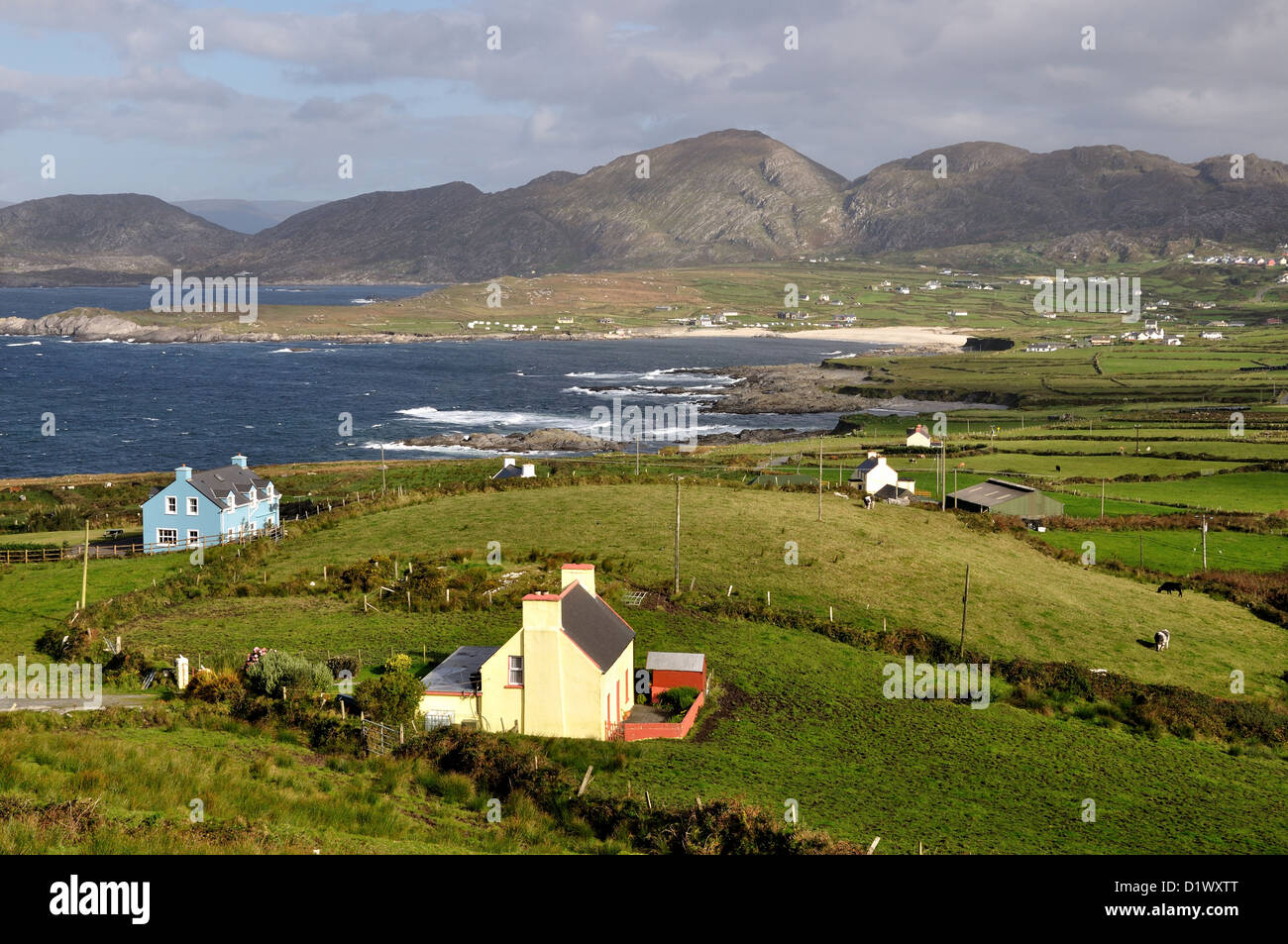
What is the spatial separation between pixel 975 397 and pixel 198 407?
10187cm

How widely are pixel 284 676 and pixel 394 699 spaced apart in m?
4.44

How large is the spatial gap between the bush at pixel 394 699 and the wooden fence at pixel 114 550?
80.1ft

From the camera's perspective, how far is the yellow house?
26.1m

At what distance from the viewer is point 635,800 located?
21578 millimetres

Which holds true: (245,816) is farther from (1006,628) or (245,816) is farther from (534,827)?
(1006,628)

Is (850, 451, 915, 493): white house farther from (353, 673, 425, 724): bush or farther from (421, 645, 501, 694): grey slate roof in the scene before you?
(353, 673, 425, 724): bush

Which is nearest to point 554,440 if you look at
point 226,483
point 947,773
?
point 226,483

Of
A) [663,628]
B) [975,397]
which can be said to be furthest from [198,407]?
[663,628]

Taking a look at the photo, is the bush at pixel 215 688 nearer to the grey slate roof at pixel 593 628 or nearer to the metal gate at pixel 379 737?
the metal gate at pixel 379 737

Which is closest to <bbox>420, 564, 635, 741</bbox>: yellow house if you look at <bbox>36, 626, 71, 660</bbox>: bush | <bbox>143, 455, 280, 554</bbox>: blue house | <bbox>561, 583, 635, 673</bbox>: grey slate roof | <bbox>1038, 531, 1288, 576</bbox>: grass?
<bbox>561, 583, 635, 673</bbox>: grey slate roof

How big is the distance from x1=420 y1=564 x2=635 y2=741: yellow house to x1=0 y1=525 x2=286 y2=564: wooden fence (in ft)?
83.3

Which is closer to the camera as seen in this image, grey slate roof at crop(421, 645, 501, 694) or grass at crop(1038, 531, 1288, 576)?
grey slate roof at crop(421, 645, 501, 694)

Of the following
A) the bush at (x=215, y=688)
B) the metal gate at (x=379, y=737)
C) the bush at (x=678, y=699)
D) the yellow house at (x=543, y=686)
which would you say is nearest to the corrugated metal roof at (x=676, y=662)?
the bush at (x=678, y=699)

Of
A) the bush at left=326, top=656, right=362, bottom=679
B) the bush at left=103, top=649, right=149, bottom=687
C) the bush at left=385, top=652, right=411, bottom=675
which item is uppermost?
the bush at left=385, top=652, right=411, bottom=675
